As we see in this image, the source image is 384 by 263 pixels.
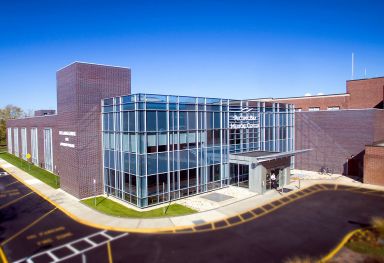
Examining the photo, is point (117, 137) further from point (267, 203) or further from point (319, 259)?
point (319, 259)

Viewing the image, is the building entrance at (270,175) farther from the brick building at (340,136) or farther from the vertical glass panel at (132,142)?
the vertical glass panel at (132,142)

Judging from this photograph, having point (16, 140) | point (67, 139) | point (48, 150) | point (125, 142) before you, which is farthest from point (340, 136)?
point (16, 140)

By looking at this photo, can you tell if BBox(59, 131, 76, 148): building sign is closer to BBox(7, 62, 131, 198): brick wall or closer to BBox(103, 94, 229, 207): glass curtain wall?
BBox(7, 62, 131, 198): brick wall

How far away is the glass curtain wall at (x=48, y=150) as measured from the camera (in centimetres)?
4253

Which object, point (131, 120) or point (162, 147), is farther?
point (162, 147)

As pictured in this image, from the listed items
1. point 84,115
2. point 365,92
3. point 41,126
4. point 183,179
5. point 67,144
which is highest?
point 365,92

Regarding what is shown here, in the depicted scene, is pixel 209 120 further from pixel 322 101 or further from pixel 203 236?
pixel 322 101

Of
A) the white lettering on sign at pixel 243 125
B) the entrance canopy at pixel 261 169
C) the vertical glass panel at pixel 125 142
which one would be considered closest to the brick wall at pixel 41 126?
the vertical glass panel at pixel 125 142

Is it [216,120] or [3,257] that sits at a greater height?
[216,120]

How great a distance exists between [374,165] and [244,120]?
52.7 feet

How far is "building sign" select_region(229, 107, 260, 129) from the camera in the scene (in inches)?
1283

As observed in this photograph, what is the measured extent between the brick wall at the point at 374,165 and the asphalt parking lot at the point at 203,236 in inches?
340

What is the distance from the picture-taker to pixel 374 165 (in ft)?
108

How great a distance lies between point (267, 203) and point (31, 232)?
63.1 feet
